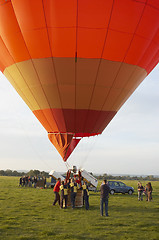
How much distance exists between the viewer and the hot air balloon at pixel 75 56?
11.4 m

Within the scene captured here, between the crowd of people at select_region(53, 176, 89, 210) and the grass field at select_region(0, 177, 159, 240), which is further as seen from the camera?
the crowd of people at select_region(53, 176, 89, 210)

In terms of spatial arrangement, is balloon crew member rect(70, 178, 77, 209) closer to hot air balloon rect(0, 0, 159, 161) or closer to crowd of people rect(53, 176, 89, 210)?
crowd of people rect(53, 176, 89, 210)

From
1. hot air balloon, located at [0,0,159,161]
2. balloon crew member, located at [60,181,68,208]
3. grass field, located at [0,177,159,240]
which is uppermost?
hot air balloon, located at [0,0,159,161]

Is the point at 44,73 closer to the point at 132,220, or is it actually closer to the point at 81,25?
the point at 81,25

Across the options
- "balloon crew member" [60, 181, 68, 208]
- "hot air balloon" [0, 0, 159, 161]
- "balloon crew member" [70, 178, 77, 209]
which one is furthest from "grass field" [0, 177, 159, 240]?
"hot air balloon" [0, 0, 159, 161]

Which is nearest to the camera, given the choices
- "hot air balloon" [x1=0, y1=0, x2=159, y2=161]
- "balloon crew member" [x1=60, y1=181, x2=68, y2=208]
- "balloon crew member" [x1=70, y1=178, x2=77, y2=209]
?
"hot air balloon" [x1=0, y1=0, x2=159, y2=161]

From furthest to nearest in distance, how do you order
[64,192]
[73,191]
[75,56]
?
[64,192]
[73,191]
[75,56]

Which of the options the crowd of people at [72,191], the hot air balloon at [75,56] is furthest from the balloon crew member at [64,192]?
the hot air balloon at [75,56]

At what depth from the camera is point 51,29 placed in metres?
11.6

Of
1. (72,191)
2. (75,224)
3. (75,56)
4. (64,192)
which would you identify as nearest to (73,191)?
(72,191)

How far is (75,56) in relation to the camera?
39.2 ft

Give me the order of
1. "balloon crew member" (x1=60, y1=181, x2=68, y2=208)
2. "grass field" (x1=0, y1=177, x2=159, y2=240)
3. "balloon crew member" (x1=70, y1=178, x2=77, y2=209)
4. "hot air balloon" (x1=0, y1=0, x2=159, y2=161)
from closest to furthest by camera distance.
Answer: "grass field" (x1=0, y1=177, x2=159, y2=240) → "hot air balloon" (x1=0, y1=0, x2=159, y2=161) → "balloon crew member" (x1=70, y1=178, x2=77, y2=209) → "balloon crew member" (x1=60, y1=181, x2=68, y2=208)

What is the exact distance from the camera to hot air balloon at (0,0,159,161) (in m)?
11.4

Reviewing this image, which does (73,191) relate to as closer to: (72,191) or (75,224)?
(72,191)
